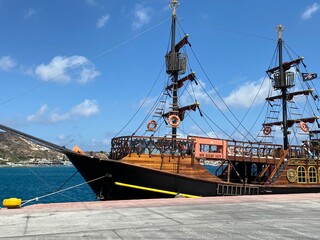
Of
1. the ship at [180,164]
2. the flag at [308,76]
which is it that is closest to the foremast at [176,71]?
the ship at [180,164]

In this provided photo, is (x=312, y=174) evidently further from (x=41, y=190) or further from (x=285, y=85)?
(x=41, y=190)

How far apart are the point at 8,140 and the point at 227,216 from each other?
19997cm

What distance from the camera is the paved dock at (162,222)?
705 cm

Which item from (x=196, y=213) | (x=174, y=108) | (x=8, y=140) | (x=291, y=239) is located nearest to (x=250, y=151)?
(x=174, y=108)

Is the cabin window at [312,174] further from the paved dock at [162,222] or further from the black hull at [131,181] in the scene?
the paved dock at [162,222]

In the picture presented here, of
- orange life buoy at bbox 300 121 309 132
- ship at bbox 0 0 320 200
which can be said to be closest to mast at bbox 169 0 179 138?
ship at bbox 0 0 320 200

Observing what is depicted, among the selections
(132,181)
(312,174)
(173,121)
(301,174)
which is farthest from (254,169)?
(132,181)

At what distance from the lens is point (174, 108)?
2214cm

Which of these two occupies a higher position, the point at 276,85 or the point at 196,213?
the point at 276,85

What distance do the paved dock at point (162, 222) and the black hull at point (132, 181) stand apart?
4928mm

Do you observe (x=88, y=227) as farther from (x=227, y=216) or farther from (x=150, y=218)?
(x=227, y=216)

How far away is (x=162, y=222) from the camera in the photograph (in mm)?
8430

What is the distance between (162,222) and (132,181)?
8149 mm

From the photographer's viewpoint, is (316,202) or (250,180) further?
(250,180)
